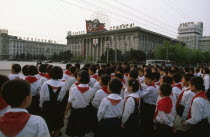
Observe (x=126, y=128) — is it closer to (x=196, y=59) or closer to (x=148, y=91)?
(x=148, y=91)

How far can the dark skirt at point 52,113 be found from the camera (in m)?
3.94

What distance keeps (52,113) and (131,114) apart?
168cm

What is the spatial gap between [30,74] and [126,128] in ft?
9.25

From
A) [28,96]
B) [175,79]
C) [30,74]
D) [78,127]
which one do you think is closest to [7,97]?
[28,96]

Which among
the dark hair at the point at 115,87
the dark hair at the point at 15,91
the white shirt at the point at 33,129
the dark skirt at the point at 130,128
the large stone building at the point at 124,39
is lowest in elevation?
the dark skirt at the point at 130,128

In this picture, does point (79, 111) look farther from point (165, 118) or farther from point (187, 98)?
point (187, 98)

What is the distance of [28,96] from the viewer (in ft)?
6.28

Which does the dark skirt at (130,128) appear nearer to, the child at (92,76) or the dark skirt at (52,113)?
the dark skirt at (52,113)

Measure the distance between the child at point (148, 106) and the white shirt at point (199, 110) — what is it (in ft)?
4.33

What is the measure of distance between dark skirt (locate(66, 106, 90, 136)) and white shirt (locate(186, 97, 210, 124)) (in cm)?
201

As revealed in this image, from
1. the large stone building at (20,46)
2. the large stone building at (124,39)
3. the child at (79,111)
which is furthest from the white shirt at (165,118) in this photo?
the large stone building at (20,46)

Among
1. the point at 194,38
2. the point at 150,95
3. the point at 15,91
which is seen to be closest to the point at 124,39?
the point at 194,38

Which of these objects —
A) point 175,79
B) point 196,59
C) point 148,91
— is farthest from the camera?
point 196,59

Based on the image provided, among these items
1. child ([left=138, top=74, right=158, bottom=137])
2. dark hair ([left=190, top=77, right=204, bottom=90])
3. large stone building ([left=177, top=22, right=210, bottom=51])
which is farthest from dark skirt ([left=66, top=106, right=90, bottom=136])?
large stone building ([left=177, top=22, right=210, bottom=51])
